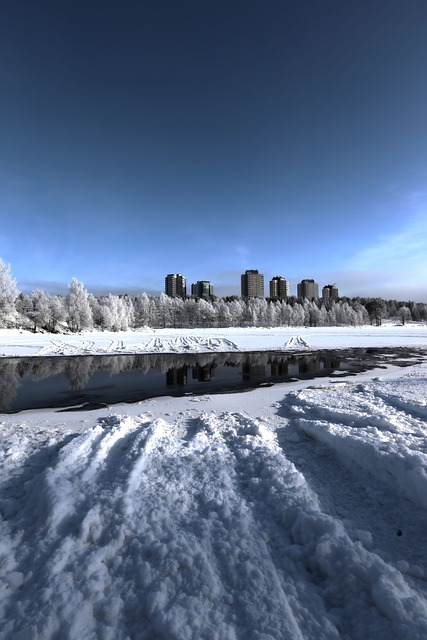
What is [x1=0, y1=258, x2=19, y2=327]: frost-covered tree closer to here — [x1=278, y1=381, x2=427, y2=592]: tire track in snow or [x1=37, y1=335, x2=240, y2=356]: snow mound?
[x1=37, y1=335, x2=240, y2=356]: snow mound

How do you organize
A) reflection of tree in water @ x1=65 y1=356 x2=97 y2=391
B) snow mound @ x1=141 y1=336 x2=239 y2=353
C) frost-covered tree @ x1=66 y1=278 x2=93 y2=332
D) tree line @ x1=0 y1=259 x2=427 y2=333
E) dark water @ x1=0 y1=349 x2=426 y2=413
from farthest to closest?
tree line @ x1=0 y1=259 x2=427 y2=333, frost-covered tree @ x1=66 y1=278 x2=93 y2=332, snow mound @ x1=141 y1=336 x2=239 y2=353, reflection of tree in water @ x1=65 y1=356 x2=97 y2=391, dark water @ x1=0 y1=349 x2=426 y2=413

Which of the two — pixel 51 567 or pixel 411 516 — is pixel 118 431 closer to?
pixel 51 567

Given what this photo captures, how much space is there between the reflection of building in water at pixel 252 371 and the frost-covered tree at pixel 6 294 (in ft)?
145

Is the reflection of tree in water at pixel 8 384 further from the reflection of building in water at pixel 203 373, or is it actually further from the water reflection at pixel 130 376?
the reflection of building in water at pixel 203 373

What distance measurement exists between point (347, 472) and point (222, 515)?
9.85ft

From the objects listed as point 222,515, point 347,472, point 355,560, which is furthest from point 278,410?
point 355,560

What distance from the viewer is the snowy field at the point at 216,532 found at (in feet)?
9.85

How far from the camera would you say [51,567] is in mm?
3600

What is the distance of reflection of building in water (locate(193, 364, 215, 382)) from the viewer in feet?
60.0

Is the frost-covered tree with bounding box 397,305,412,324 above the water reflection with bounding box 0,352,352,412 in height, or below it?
above

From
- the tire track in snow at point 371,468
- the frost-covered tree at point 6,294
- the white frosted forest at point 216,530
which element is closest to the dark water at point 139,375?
Result: the white frosted forest at point 216,530

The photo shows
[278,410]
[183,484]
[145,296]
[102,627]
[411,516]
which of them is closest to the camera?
[102,627]

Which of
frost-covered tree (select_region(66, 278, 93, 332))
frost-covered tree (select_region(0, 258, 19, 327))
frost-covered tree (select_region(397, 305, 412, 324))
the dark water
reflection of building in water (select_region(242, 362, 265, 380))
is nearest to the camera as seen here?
the dark water

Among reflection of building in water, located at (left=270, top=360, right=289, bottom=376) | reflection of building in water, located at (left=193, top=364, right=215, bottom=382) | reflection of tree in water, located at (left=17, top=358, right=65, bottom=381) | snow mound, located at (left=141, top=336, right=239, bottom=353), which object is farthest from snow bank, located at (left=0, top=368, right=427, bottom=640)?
snow mound, located at (left=141, top=336, right=239, bottom=353)
